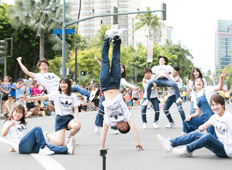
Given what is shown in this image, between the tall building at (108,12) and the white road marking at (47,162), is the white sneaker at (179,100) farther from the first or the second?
the tall building at (108,12)

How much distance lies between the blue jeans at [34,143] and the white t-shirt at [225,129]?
107 inches

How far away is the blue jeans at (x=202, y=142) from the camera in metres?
5.73

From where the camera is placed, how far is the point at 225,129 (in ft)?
18.9

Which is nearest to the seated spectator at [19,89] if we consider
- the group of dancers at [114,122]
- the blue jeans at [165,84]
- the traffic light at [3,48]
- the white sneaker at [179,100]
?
the traffic light at [3,48]

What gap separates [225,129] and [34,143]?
3.36 m

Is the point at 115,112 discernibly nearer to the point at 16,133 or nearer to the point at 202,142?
the point at 202,142

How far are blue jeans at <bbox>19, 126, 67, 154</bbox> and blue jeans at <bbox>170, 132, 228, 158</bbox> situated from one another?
2.15m

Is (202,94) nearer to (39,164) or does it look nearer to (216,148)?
(216,148)

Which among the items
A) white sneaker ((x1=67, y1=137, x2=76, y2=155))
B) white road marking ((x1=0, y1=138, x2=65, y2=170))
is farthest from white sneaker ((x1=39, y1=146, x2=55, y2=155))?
white sneaker ((x1=67, y1=137, x2=76, y2=155))

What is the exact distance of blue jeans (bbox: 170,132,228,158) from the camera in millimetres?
5727

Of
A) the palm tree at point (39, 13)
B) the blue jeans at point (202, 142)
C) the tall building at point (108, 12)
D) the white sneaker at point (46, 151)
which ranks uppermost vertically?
the tall building at point (108, 12)

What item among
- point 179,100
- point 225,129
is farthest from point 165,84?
point 225,129

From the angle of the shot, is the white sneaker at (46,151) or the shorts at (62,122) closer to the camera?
the white sneaker at (46,151)

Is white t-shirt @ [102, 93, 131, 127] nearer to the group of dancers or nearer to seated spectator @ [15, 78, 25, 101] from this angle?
the group of dancers
